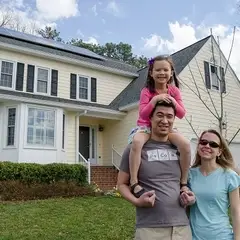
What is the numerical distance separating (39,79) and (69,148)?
336 centimetres

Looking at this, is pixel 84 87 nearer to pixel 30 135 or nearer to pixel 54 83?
pixel 54 83

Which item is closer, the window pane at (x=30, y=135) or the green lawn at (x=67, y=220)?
the green lawn at (x=67, y=220)

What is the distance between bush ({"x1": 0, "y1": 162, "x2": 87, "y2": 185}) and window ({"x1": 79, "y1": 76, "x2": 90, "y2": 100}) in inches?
179

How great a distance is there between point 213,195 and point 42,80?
13.0m

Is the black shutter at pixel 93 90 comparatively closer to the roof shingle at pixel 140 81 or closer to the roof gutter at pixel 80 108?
the roof shingle at pixel 140 81

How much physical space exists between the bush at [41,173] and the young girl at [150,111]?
8.77 metres

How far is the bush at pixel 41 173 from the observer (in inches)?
404

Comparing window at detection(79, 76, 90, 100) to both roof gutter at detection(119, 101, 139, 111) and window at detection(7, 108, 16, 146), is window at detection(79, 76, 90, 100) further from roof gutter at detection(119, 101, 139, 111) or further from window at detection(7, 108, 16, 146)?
window at detection(7, 108, 16, 146)

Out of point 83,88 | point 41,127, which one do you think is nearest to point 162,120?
point 41,127

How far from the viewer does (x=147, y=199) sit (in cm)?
189

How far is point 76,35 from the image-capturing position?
36.2 meters

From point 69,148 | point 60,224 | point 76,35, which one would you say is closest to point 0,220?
point 60,224

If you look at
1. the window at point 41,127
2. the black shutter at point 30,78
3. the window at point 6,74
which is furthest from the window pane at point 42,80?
the window at point 41,127

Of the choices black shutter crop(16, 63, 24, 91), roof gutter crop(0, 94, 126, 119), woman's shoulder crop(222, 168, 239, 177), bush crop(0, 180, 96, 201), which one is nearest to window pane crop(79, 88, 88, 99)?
roof gutter crop(0, 94, 126, 119)
